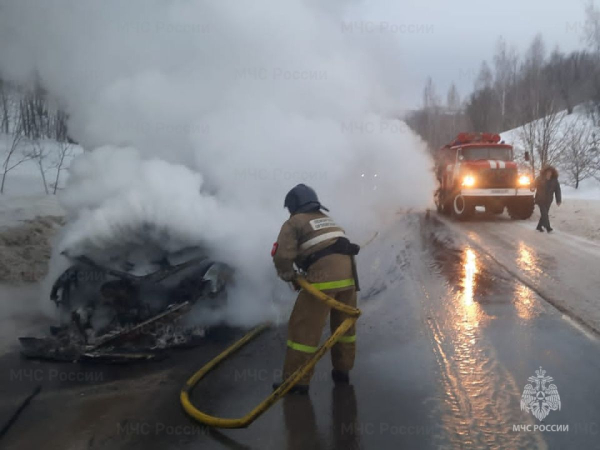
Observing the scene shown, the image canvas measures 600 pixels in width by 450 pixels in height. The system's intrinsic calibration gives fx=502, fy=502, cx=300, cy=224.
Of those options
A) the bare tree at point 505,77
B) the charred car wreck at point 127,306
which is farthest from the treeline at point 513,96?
the charred car wreck at point 127,306

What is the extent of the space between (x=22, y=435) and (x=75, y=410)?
384 mm

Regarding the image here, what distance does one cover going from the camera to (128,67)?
6352 millimetres

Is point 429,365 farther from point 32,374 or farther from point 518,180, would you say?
point 518,180

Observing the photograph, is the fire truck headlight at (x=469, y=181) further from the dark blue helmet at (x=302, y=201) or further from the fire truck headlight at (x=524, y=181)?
the dark blue helmet at (x=302, y=201)

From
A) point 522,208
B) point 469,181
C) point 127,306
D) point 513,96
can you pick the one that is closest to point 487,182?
point 469,181

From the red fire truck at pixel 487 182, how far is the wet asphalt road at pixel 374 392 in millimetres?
8842

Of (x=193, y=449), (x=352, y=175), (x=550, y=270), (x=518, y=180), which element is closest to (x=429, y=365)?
(x=193, y=449)

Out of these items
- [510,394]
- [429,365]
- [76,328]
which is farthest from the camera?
[76,328]

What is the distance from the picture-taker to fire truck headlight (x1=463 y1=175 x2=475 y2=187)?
46.2 ft

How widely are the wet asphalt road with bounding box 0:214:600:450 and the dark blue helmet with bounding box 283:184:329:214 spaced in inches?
53.6

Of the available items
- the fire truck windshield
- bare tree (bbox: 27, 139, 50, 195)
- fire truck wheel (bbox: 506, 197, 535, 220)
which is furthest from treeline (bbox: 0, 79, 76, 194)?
fire truck wheel (bbox: 506, 197, 535, 220)

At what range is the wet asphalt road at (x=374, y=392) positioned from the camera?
10.3 feet

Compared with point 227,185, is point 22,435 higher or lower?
lower

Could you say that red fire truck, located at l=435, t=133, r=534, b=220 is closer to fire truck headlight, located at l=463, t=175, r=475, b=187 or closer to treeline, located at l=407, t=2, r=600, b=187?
fire truck headlight, located at l=463, t=175, r=475, b=187
